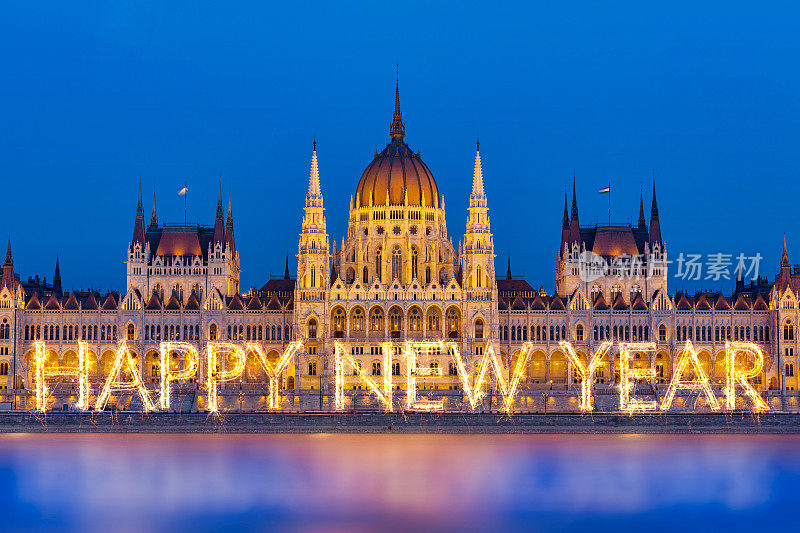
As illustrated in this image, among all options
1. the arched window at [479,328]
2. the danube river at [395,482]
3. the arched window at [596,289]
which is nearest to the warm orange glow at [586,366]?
the arched window at [479,328]

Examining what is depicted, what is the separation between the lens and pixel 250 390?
5138 inches

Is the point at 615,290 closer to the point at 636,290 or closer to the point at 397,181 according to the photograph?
the point at 636,290

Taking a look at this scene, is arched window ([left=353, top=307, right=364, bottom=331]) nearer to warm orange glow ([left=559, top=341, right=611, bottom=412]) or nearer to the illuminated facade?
the illuminated facade

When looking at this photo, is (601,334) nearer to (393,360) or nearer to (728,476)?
(393,360)

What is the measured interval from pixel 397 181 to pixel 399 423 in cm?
4192

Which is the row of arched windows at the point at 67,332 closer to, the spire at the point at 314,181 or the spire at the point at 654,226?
the spire at the point at 314,181

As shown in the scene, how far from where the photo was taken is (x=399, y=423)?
110 m

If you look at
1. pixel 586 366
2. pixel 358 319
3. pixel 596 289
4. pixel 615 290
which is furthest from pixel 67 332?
pixel 615 290

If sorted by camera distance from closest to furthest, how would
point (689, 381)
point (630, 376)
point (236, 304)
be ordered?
point (689, 381) < point (630, 376) < point (236, 304)

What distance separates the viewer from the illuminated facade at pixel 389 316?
134250mm

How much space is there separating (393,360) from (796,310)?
4133 centimetres

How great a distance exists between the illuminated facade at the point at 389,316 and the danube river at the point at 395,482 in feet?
81.9

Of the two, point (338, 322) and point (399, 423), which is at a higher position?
point (338, 322)

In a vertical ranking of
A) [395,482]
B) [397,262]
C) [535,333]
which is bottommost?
[395,482]
